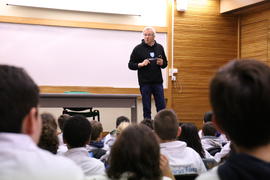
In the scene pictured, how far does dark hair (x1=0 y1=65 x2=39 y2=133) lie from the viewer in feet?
3.60

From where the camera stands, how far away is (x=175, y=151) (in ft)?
8.13

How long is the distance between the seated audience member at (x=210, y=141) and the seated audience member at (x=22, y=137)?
94.1 inches

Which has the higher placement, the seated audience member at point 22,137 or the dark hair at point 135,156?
the seated audience member at point 22,137

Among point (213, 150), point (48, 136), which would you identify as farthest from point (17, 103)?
point (213, 150)

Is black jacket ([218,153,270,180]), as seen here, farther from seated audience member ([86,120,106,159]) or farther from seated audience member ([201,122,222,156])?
seated audience member ([201,122,222,156])

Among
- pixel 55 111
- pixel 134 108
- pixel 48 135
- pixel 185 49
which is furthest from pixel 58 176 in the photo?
pixel 185 49

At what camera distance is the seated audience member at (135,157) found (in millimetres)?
1488

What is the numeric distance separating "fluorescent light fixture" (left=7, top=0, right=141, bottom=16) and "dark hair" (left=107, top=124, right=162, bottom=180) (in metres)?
6.27

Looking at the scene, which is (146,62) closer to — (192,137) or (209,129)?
(209,129)

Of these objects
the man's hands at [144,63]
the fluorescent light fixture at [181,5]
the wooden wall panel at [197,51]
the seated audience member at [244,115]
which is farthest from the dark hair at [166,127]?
the fluorescent light fixture at [181,5]

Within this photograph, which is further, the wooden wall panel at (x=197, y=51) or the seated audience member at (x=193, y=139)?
the wooden wall panel at (x=197, y=51)

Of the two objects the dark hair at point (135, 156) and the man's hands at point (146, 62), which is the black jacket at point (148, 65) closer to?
the man's hands at point (146, 62)

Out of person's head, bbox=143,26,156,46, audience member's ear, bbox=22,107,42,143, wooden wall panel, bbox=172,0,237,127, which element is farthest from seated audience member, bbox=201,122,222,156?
wooden wall panel, bbox=172,0,237,127

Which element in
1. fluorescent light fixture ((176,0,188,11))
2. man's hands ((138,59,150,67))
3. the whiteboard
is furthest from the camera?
fluorescent light fixture ((176,0,188,11))
